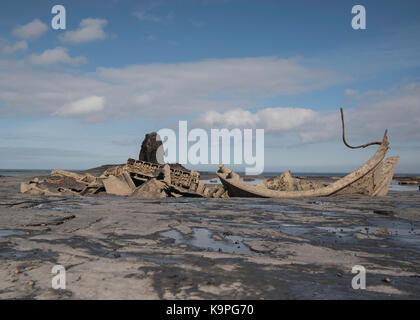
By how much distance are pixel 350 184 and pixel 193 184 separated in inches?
298

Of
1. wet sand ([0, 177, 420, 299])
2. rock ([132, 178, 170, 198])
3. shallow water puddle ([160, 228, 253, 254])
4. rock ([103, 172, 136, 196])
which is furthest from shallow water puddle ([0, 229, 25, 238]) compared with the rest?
rock ([103, 172, 136, 196])

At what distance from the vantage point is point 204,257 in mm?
4410

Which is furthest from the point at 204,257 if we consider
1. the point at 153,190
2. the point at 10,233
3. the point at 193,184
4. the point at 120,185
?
the point at 193,184

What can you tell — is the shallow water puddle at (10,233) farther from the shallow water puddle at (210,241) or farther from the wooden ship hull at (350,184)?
the wooden ship hull at (350,184)

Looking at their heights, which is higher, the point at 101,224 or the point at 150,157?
the point at 150,157

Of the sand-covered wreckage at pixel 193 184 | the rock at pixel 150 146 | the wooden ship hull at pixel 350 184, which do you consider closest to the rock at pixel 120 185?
the sand-covered wreckage at pixel 193 184

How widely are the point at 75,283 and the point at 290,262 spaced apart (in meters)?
2.56

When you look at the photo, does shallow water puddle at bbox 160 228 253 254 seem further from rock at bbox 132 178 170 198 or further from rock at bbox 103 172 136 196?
rock at bbox 103 172 136 196

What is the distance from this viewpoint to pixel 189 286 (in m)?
3.23

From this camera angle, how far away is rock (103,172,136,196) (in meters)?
15.4

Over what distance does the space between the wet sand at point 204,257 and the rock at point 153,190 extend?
262 inches
